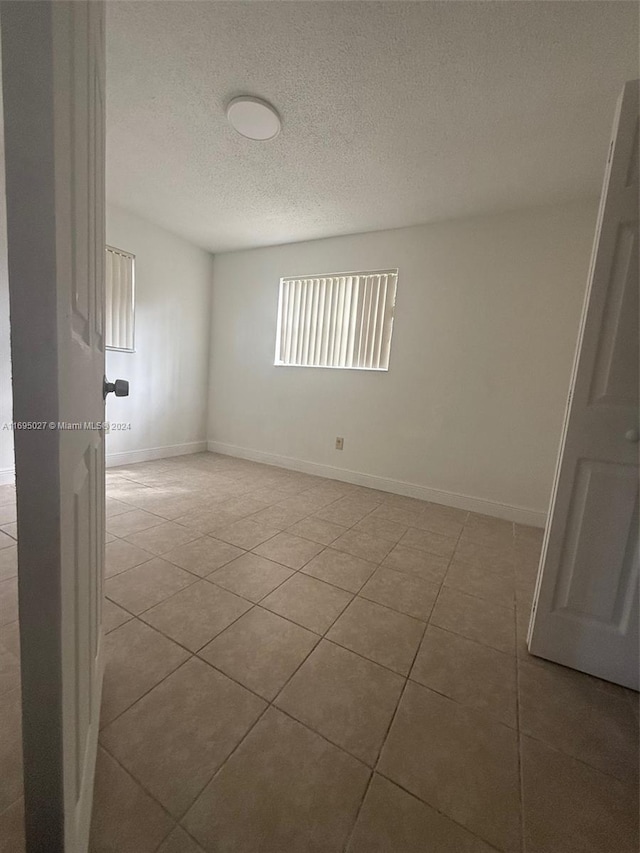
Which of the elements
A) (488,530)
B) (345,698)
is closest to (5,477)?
(345,698)

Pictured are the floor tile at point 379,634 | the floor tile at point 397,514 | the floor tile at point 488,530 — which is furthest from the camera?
the floor tile at point 397,514

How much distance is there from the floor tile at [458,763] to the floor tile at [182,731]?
467 mm

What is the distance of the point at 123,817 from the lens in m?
0.78

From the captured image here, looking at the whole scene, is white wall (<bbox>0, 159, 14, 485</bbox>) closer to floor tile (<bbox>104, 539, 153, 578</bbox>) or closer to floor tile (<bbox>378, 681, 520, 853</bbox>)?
floor tile (<bbox>104, 539, 153, 578</bbox>)

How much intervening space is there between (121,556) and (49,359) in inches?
72.6

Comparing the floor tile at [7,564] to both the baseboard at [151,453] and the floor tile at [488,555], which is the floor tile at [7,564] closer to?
the baseboard at [151,453]

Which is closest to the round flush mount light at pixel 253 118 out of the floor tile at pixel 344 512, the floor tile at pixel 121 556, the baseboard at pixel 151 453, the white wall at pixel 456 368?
the white wall at pixel 456 368

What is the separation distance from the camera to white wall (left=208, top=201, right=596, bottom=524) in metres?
2.62

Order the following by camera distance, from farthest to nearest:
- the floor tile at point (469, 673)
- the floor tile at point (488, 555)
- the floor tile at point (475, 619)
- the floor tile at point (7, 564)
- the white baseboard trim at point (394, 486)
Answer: the white baseboard trim at point (394, 486) < the floor tile at point (488, 555) < the floor tile at point (7, 564) < the floor tile at point (475, 619) < the floor tile at point (469, 673)

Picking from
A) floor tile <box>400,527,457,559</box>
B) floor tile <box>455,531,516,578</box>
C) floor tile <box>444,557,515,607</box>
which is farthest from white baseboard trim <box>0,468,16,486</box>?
floor tile <box>455,531,516,578</box>

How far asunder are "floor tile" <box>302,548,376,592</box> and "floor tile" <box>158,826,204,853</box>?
1056mm

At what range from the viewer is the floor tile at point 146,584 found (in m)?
1.51

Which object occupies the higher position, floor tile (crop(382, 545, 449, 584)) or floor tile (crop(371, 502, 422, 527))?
floor tile (crop(371, 502, 422, 527))

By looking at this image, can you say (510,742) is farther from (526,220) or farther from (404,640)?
(526,220)
